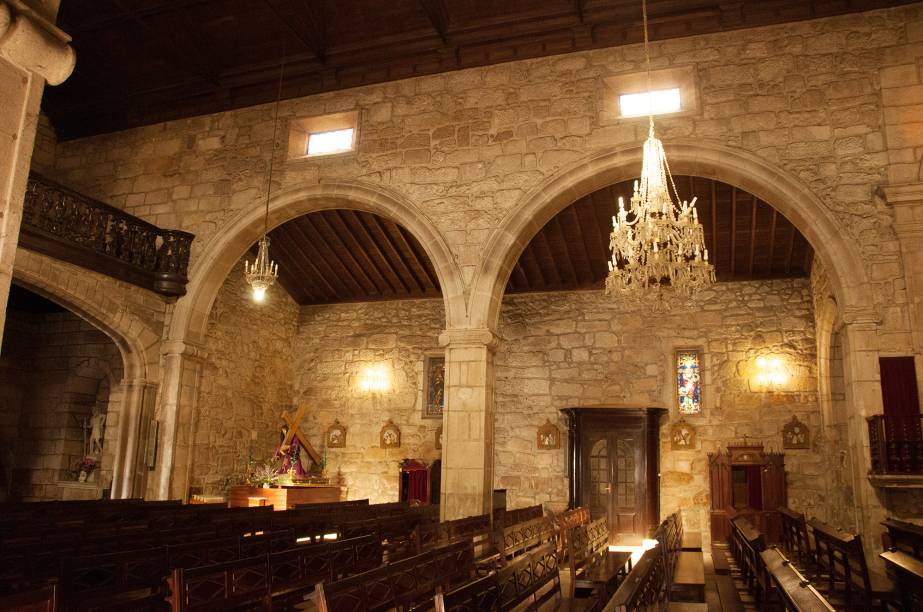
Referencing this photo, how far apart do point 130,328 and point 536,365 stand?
700 cm

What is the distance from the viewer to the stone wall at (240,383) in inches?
452

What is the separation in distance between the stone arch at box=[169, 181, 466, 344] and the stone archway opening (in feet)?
7.90

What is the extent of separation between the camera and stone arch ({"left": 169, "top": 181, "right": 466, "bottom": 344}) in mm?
9703

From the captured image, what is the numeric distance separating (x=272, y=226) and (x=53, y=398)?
5373 millimetres

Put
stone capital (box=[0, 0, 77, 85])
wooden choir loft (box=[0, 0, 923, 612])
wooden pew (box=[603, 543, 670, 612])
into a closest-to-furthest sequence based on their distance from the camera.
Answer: stone capital (box=[0, 0, 77, 85]) < wooden pew (box=[603, 543, 670, 612]) < wooden choir loft (box=[0, 0, 923, 612])

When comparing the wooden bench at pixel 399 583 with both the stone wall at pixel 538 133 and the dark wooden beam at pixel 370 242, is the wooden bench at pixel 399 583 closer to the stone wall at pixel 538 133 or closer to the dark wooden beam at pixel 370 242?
the stone wall at pixel 538 133

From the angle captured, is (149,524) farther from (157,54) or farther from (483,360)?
(157,54)

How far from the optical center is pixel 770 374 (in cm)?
1180

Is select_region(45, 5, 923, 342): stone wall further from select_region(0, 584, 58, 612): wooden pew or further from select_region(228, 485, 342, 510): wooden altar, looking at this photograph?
select_region(0, 584, 58, 612): wooden pew

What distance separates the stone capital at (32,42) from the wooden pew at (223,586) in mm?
2423

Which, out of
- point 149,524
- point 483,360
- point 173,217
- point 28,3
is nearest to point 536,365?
point 483,360

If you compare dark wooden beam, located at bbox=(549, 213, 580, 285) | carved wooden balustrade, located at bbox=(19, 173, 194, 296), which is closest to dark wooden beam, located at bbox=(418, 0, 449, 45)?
dark wooden beam, located at bbox=(549, 213, 580, 285)

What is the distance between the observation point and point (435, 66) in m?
10.1

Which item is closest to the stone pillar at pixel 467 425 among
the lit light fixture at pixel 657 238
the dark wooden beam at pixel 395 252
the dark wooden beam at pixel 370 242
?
the lit light fixture at pixel 657 238
